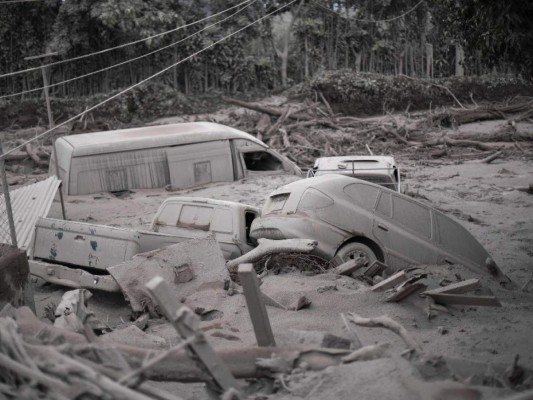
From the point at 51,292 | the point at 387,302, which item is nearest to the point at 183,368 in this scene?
the point at 387,302

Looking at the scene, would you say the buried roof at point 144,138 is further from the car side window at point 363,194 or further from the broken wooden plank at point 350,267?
the broken wooden plank at point 350,267

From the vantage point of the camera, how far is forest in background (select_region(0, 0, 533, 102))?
97.9ft

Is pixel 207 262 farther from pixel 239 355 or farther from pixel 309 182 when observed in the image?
pixel 239 355

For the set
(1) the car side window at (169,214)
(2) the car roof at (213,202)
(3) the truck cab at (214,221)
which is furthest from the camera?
(1) the car side window at (169,214)

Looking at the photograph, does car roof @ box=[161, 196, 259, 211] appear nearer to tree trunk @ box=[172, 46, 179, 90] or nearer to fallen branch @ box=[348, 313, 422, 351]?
fallen branch @ box=[348, 313, 422, 351]

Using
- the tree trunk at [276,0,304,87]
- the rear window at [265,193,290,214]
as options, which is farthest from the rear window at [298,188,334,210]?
the tree trunk at [276,0,304,87]

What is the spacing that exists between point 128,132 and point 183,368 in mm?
14389

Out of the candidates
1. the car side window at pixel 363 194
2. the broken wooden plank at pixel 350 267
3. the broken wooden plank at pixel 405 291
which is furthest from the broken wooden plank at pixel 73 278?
the car side window at pixel 363 194

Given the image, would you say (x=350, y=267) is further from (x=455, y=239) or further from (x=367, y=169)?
(x=367, y=169)

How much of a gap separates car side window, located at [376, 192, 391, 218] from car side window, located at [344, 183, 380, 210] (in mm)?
88

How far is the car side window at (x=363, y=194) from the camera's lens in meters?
10.2

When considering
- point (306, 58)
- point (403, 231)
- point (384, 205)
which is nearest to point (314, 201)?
point (384, 205)

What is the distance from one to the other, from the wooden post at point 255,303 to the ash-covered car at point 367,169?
9583mm

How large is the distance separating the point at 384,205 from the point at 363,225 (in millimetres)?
661
